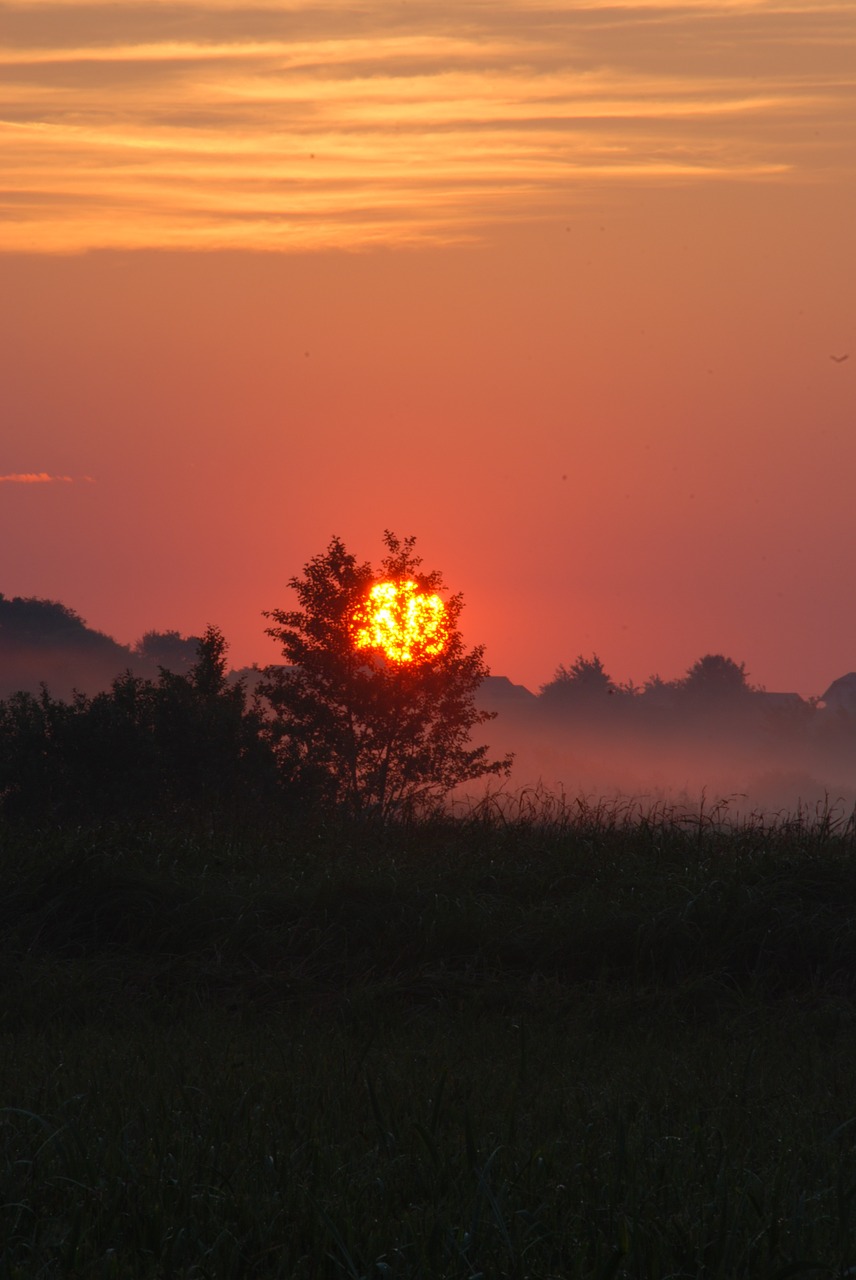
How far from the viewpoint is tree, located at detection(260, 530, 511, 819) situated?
46.3 m

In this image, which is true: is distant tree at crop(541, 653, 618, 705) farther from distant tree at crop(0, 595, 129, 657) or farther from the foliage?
the foliage

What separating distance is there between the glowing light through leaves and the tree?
5 cm

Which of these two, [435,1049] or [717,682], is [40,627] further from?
[435,1049]

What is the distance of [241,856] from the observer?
1028cm

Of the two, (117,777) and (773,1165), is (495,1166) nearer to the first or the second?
(773,1165)

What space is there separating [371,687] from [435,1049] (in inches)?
1572

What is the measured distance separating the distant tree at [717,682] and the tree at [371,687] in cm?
13998

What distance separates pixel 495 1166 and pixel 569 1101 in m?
1.33

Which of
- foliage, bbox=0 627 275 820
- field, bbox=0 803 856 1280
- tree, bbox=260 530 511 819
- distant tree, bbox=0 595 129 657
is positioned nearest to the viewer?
field, bbox=0 803 856 1280

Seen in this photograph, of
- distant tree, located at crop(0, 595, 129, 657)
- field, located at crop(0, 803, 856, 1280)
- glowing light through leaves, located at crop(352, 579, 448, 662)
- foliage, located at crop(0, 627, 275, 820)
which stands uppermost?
distant tree, located at crop(0, 595, 129, 657)

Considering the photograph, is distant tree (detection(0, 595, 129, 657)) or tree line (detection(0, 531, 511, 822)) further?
distant tree (detection(0, 595, 129, 657))

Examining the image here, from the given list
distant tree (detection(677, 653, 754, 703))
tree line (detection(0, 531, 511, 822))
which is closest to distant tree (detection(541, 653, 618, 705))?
distant tree (detection(677, 653, 754, 703))

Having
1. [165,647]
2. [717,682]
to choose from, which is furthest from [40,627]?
[717,682]

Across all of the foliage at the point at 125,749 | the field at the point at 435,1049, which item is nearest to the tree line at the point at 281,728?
the foliage at the point at 125,749
